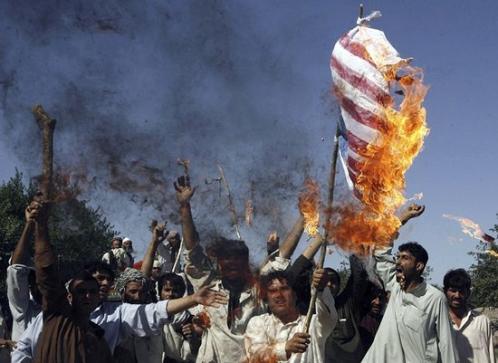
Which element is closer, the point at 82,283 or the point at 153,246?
the point at 82,283

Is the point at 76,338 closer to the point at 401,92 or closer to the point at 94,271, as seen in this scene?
the point at 94,271

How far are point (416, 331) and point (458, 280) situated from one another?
3.67ft

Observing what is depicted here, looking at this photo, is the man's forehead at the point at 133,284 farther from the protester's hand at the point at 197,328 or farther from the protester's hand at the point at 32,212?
the protester's hand at the point at 32,212

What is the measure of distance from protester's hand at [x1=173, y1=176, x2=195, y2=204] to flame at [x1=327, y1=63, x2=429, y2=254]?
1.79 metres

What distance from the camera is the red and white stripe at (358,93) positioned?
705 cm

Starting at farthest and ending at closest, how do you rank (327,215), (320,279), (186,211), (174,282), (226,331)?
(186,211)
(174,282)
(226,331)
(327,215)
(320,279)

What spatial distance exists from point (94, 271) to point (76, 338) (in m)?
0.91

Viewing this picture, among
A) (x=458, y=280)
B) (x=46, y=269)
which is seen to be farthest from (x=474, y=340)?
(x=46, y=269)

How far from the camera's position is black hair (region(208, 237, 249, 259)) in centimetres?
714

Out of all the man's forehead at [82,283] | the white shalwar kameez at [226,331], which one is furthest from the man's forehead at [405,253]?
the man's forehead at [82,283]

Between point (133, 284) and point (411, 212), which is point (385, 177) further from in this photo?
point (133, 284)

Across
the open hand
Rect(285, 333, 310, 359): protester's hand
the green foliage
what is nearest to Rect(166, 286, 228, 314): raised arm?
Rect(285, 333, 310, 359): protester's hand

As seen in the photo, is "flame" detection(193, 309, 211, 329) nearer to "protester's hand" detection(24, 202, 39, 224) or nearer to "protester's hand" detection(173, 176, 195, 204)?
"protester's hand" detection(173, 176, 195, 204)

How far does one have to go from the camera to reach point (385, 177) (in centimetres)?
682
